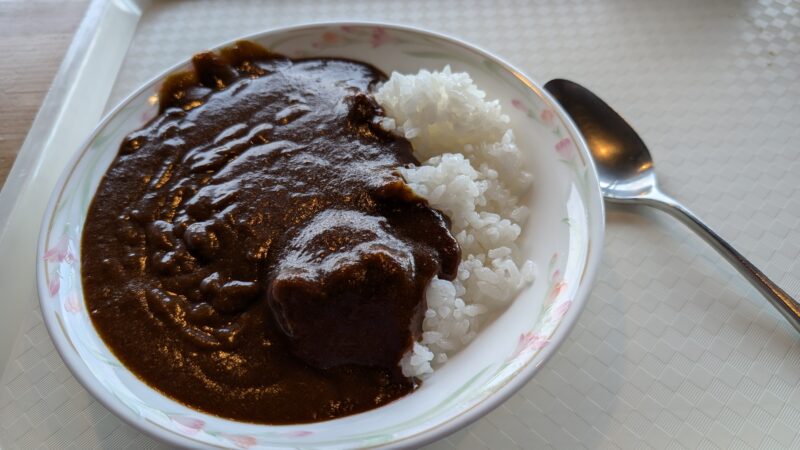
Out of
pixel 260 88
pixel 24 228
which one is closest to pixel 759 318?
pixel 260 88

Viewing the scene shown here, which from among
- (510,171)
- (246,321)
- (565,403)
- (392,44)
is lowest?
(565,403)

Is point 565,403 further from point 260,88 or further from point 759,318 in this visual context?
point 260,88

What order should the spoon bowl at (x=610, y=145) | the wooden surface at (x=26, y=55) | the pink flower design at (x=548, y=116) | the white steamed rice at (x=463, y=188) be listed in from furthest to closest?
the wooden surface at (x=26, y=55), the spoon bowl at (x=610, y=145), the pink flower design at (x=548, y=116), the white steamed rice at (x=463, y=188)

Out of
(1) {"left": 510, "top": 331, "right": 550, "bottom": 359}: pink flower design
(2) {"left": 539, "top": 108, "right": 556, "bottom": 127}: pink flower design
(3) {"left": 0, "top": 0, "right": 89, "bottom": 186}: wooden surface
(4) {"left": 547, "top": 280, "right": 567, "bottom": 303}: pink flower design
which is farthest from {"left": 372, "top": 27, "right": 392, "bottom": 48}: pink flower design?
(3) {"left": 0, "top": 0, "right": 89, "bottom": 186}: wooden surface

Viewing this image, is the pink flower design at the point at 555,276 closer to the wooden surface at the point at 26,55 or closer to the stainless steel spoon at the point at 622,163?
the stainless steel spoon at the point at 622,163

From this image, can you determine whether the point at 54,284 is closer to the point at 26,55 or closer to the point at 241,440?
the point at 241,440

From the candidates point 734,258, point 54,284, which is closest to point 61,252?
point 54,284

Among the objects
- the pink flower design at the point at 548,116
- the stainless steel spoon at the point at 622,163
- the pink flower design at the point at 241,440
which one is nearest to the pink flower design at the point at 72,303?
the pink flower design at the point at 241,440

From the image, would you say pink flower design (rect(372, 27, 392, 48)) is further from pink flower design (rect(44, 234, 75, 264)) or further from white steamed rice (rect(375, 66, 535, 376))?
pink flower design (rect(44, 234, 75, 264))
